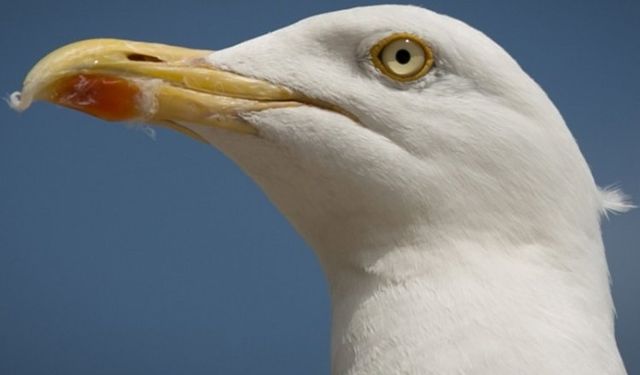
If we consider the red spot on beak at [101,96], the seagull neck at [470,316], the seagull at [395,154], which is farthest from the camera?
the red spot on beak at [101,96]

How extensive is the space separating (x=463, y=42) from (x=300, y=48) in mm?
455

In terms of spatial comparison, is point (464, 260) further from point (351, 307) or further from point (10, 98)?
point (10, 98)

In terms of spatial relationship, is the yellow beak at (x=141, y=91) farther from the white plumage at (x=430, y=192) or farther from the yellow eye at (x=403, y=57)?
the yellow eye at (x=403, y=57)

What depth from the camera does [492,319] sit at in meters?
2.35

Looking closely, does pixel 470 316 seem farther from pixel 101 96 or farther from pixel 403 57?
pixel 101 96

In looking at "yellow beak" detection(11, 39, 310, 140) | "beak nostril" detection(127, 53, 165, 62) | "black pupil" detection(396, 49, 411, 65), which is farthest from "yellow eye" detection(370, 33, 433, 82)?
"beak nostril" detection(127, 53, 165, 62)

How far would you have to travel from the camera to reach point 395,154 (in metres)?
2.50

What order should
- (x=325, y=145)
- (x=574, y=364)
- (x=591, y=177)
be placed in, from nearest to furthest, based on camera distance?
1. (x=574, y=364)
2. (x=325, y=145)
3. (x=591, y=177)

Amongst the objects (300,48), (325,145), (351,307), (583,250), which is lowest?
(351,307)

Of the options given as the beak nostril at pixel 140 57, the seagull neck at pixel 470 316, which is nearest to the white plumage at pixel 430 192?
the seagull neck at pixel 470 316

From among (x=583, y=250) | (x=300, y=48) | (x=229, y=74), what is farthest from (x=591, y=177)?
(x=229, y=74)

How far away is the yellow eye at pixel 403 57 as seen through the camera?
2.56 m

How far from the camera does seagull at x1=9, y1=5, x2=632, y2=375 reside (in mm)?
2447

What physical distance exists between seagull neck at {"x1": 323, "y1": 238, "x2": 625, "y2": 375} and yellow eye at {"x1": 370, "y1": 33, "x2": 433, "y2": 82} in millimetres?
485
